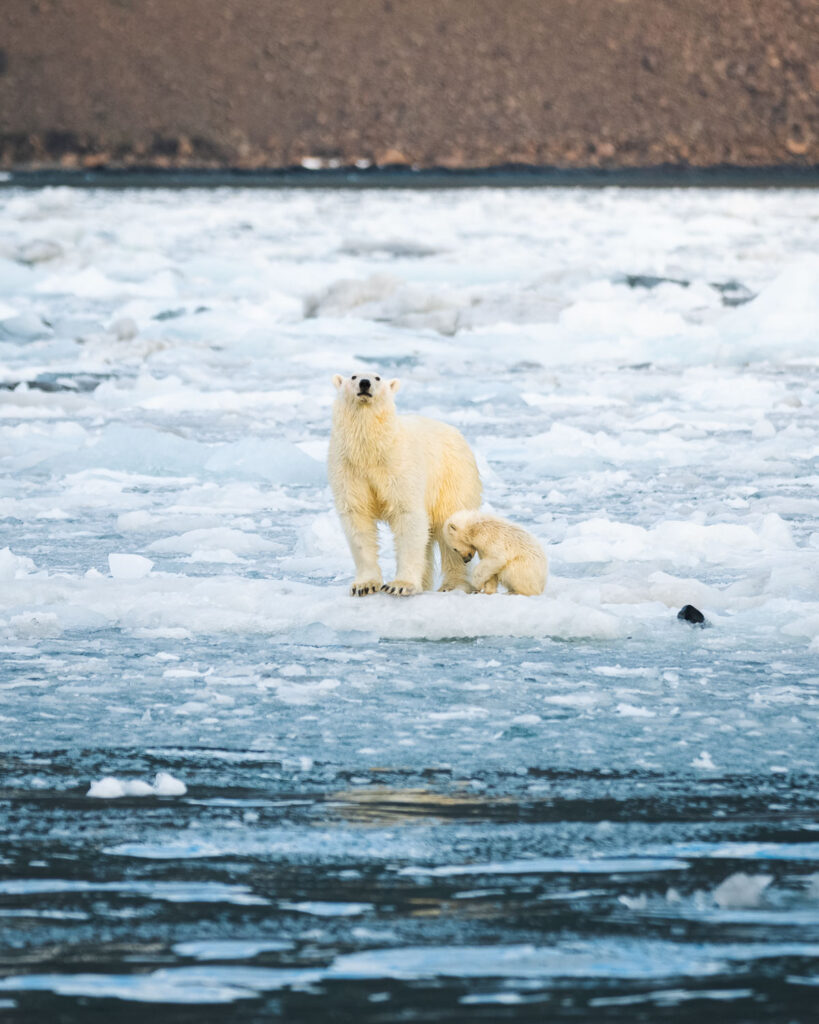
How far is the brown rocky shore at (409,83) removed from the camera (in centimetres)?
7288

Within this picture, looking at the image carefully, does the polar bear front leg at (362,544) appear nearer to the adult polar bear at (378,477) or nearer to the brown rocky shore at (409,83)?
the adult polar bear at (378,477)

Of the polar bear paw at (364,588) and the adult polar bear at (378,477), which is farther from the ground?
the adult polar bear at (378,477)

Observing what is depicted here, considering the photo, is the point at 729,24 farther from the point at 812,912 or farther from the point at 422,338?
the point at 812,912

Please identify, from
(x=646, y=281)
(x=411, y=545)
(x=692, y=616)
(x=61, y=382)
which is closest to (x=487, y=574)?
(x=411, y=545)

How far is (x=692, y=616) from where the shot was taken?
4.25 m

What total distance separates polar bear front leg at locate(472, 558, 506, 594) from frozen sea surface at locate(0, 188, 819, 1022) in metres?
0.19

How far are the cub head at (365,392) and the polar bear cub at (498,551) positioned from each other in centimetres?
41

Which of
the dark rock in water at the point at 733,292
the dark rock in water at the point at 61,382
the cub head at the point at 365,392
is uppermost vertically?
the dark rock in water at the point at 733,292

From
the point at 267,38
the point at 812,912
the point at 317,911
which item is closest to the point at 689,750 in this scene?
the point at 812,912

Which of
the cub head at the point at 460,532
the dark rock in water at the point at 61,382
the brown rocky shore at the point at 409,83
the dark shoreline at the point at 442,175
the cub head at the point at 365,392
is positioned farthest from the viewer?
the brown rocky shore at the point at 409,83

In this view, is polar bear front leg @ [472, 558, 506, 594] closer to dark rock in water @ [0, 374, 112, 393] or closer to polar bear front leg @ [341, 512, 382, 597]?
polar bear front leg @ [341, 512, 382, 597]

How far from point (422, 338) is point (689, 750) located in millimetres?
9167

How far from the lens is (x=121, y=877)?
2.52 meters

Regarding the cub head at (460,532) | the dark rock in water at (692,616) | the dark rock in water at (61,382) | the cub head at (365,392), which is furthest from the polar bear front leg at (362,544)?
the dark rock in water at (61,382)
